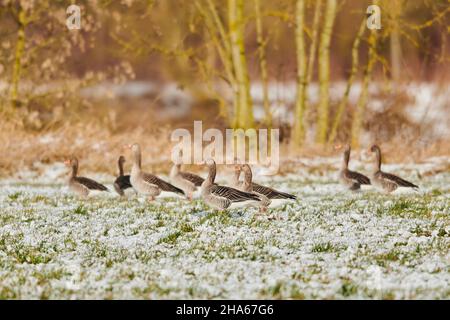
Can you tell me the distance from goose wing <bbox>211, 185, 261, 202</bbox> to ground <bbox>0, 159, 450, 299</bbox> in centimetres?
37

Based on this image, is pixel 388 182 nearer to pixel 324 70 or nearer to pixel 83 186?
pixel 83 186

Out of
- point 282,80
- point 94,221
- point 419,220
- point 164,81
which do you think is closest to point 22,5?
point 282,80

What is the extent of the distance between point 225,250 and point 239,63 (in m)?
16.6

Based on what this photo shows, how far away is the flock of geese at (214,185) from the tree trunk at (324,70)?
329 inches

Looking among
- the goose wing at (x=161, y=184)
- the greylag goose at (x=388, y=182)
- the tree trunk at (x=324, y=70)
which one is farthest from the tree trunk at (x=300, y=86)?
the goose wing at (x=161, y=184)

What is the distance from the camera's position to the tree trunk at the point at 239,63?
25.0 metres

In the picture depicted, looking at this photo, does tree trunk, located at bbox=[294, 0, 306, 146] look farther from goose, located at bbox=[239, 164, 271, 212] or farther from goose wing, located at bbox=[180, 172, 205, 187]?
goose, located at bbox=[239, 164, 271, 212]

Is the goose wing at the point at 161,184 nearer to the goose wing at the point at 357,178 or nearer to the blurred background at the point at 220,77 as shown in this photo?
the goose wing at the point at 357,178

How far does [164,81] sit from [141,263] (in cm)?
4887

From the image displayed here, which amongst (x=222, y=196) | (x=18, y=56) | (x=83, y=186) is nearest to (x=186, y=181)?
(x=83, y=186)

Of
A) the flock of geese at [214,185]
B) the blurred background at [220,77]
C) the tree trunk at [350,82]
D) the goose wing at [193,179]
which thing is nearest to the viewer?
the flock of geese at [214,185]
